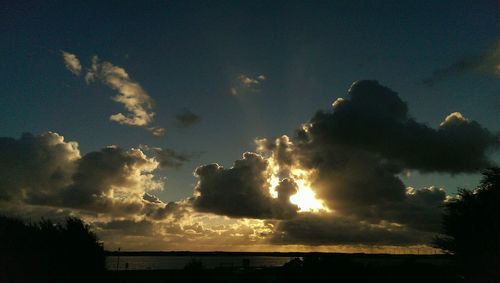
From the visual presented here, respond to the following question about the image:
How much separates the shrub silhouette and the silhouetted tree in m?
33.4

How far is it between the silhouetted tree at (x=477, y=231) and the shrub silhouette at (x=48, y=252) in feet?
110

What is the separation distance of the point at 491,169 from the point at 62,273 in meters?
47.5

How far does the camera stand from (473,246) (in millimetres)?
44625

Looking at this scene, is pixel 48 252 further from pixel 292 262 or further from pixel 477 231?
pixel 477 231

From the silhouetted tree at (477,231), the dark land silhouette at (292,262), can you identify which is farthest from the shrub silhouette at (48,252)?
the silhouetted tree at (477,231)

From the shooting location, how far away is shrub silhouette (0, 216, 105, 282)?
22422 millimetres

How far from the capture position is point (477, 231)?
45750 millimetres

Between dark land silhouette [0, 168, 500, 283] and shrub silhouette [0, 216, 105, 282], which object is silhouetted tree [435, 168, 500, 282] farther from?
shrub silhouette [0, 216, 105, 282]

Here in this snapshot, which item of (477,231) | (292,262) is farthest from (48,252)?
(477,231)

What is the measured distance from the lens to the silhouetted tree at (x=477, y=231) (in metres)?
40.2

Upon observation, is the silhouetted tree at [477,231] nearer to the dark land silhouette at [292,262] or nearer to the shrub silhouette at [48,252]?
the dark land silhouette at [292,262]

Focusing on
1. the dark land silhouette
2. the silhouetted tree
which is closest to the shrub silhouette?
the dark land silhouette

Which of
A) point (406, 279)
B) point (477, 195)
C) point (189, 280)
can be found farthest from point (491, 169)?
point (189, 280)

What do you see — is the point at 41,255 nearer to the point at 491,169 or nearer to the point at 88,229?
the point at 88,229
